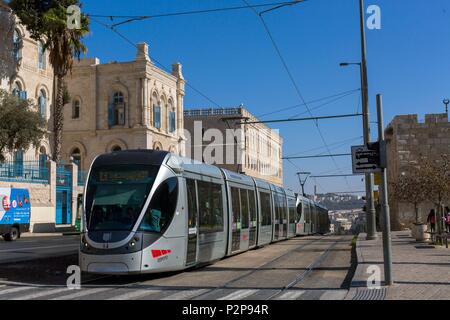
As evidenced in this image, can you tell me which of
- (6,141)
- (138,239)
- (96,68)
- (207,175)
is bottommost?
(138,239)

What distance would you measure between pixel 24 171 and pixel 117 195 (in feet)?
92.4

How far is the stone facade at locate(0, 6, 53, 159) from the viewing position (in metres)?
40.9

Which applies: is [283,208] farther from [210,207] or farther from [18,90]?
[18,90]

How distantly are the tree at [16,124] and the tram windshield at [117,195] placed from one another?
2292 cm

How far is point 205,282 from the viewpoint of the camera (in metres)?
12.7

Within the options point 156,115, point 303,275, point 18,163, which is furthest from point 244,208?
point 156,115

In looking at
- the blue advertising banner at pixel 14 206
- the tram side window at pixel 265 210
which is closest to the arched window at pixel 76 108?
the blue advertising banner at pixel 14 206

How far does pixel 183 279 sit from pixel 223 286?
1.62m

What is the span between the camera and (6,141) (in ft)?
112

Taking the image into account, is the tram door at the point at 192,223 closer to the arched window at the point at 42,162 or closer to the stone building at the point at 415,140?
the arched window at the point at 42,162

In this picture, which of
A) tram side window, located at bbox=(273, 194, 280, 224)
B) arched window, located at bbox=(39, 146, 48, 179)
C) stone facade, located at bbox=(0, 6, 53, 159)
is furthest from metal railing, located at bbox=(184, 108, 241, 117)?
tram side window, located at bbox=(273, 194, 280, 224)
